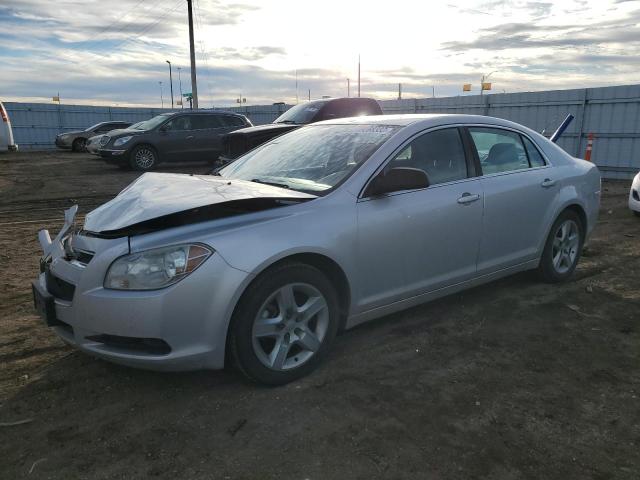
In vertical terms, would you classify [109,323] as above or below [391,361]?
above

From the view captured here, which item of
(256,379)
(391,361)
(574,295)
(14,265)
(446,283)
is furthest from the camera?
(14,265)

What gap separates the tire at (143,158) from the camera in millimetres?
15141

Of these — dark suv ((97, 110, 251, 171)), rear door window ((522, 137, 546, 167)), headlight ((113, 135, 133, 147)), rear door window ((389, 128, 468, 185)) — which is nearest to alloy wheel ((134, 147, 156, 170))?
dark suv ((97, 110, 251, 171))

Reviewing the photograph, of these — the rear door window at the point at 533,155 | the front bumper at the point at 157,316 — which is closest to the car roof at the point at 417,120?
the rear door window at the point at 533,155

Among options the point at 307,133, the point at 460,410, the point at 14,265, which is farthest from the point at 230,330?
the point at 14,265

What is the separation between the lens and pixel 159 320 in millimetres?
2709

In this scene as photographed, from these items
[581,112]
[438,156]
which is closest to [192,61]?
[581,112]

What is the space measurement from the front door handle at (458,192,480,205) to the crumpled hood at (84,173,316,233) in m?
1.26

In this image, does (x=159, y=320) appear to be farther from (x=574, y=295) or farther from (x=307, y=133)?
(x=574, y=295)

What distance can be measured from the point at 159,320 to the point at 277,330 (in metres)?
0.69

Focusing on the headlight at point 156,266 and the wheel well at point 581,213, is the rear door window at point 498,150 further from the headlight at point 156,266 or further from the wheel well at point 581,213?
the headlight at point 156,266

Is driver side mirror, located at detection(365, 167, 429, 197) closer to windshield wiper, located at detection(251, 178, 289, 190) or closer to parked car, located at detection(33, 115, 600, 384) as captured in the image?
parked car, located at detection(33, 115, 600, 384)

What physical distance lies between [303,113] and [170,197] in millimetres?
8253

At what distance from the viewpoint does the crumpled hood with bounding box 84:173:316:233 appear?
9.89ft
